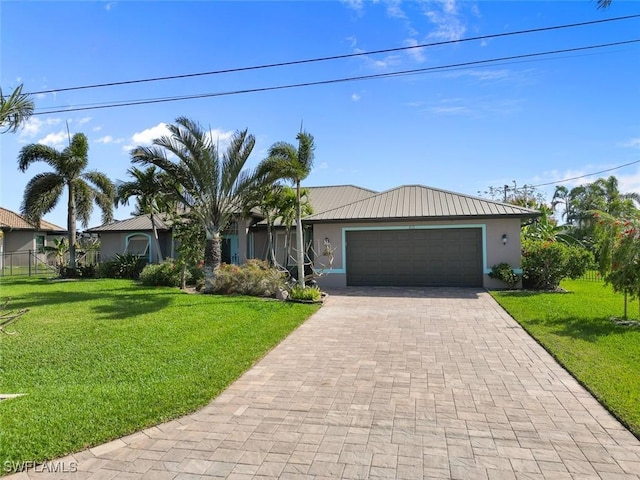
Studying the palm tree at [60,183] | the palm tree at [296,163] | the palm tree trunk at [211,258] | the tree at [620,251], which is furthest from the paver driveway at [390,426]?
the palm tree at [60,183]

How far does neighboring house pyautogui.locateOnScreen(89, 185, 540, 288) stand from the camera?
15.3 metres

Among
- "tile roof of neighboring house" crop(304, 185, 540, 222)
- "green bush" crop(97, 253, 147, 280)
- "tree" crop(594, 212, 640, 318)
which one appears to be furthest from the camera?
"green bush" crop(97, 253, 147, 280)

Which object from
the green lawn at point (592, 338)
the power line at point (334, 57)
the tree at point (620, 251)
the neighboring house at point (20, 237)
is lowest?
the green lawn at point (592, 338)

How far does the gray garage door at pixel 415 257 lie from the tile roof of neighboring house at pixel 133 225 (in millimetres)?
11333

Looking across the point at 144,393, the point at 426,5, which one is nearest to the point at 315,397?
the point at 144,393

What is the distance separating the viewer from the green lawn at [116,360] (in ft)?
14.0

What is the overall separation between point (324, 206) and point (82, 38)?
45.4 feet

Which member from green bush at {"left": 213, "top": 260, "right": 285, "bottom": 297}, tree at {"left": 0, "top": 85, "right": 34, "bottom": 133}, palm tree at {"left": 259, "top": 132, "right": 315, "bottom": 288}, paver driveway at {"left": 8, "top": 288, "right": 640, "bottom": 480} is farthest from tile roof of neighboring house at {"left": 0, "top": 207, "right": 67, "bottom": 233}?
paver driveway at {"left": 8, "top": 288, "right": 640, "bottom": 480}

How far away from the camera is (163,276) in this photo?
1620cm

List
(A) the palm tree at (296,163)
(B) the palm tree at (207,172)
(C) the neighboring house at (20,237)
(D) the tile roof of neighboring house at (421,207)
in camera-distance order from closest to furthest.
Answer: (A) the palm tree at (296,163)
(B) the palm tree at (207,172)
(D) the tile roof of neighboring house at (421,207)
(C) the neighboring house at (20,237)

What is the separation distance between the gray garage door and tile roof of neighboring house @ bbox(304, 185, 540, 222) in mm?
819

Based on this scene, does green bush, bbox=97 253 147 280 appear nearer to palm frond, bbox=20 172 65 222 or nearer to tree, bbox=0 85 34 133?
palm frond, bbox=20 172 65 222

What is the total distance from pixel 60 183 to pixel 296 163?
14.0 metres

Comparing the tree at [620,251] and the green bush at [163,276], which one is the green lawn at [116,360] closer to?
the green bush at [163,276]
